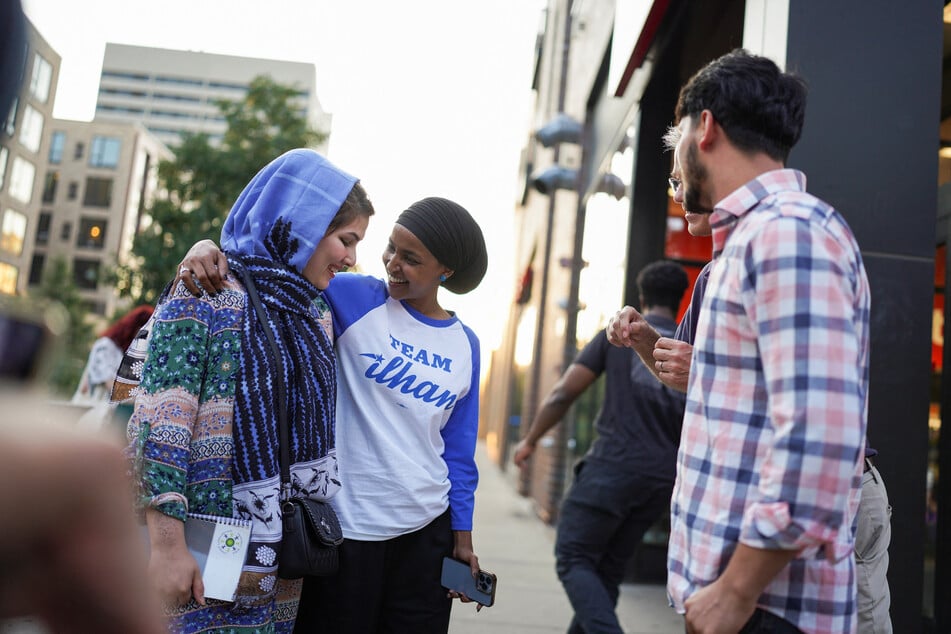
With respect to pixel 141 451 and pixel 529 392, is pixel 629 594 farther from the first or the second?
pixel 529 392

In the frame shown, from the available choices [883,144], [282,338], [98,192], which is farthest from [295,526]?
[98,192]

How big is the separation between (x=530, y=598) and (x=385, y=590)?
136 inches

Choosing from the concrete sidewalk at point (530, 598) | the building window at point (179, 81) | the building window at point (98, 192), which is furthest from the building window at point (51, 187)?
the concrete sidewalk at point (530, 598)

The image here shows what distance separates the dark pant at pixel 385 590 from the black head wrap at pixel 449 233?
839 millimetres

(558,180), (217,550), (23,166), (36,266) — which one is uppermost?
(23,166)

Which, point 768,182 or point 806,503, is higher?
point 768,182

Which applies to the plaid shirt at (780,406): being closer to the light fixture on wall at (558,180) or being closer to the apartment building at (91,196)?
the light fixture on wall at (558,180)

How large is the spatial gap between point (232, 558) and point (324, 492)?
33cm

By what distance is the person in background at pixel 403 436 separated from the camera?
7.73ft

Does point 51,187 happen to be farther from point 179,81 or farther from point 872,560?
point 872,560

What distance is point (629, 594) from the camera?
5.84 m

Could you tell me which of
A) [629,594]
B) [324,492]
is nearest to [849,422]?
[324,492]

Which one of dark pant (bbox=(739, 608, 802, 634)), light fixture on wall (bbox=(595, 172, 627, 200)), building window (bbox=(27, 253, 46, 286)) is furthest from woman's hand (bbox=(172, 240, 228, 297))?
building window (bbox=(27, 253, 46, 286))

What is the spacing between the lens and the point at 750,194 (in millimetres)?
1535
